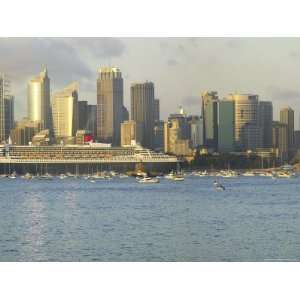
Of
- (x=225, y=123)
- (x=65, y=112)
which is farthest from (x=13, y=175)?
(x=225, y=123)

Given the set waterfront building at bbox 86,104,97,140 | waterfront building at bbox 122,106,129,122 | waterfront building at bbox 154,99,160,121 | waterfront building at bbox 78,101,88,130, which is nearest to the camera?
waterfront building at bbox 154,99,160,121

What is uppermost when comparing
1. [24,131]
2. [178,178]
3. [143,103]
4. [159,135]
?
[143,103]

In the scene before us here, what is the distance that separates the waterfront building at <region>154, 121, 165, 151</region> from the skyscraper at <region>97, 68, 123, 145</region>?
2.07 ft

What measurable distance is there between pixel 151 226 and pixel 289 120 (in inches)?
225

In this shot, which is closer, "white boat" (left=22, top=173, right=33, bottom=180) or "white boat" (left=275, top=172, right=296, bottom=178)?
"white boat" (left=275, top=172, right=296, bottom=178)

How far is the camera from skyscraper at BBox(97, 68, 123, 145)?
13.1 meters

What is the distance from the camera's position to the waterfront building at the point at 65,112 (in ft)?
55.8

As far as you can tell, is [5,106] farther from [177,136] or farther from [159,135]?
[177,136]

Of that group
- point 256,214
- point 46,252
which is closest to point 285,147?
point 256,214

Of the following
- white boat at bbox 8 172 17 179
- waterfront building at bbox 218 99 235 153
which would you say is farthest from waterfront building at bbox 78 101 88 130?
white boat at bbox 8 172 17 179

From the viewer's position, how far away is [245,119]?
14.5 metres

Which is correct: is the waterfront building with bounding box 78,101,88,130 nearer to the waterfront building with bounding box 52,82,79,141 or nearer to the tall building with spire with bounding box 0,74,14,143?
the waterfront building with bounding box 52,82,79,141

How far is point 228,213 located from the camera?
11.1m
